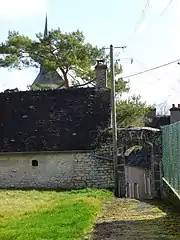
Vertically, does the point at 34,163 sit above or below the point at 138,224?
above

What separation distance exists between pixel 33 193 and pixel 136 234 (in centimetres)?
1395

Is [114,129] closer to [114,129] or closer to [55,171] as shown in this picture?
[114,129]

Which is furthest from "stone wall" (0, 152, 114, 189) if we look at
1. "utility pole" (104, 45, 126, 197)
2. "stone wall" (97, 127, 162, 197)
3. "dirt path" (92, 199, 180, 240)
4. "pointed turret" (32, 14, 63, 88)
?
"pointed turret" (32, 14, 63, 88)

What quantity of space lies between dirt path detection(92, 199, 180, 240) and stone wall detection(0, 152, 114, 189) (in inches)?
384

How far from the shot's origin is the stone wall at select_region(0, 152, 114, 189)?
28.1m

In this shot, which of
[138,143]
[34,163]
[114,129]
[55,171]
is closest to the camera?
[114,129]

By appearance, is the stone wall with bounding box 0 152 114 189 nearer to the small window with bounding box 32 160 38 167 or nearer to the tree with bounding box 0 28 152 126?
the small window with bounding box 32 160 38 167

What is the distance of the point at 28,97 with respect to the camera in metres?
32.2

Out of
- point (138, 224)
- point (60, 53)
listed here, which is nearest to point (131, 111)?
point (60, 53)

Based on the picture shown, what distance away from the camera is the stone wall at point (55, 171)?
1105 inches

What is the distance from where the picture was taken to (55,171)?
2848cm

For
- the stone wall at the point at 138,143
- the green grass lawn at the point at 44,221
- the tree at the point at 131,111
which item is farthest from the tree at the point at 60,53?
the green grass lawn at the point at 44,221

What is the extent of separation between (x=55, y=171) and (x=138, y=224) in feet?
50.6

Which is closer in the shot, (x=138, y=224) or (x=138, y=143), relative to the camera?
(x=138, y=224)
